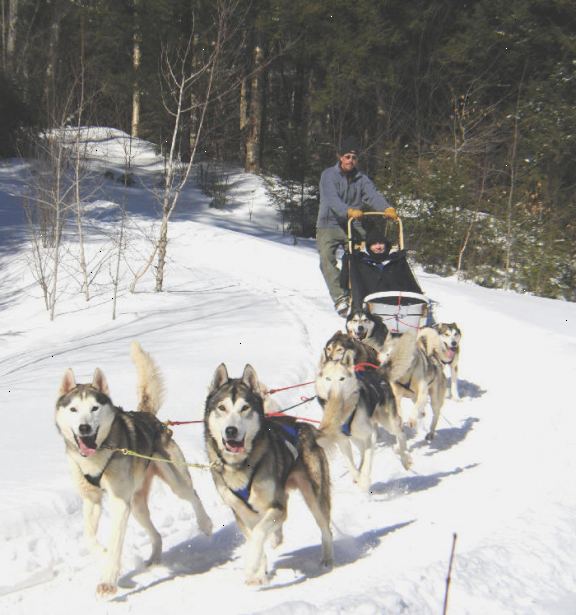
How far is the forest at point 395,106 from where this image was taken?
1291 cm

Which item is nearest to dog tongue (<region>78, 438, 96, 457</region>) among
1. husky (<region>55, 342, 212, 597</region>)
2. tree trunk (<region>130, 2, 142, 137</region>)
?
husky (<region>55, 342, 212, 597</region>)

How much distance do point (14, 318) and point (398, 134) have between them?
37.2 ft

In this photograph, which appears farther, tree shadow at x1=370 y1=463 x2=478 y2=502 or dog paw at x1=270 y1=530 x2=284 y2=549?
tree shadow at x1=370 y1=463 x2=478 y2=502

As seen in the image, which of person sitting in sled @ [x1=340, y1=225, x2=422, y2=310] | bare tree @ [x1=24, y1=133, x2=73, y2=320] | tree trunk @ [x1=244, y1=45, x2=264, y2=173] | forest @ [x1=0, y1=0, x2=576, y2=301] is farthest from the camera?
tree trunk @ [x1=244, y1=45, x2=264, y2=173]

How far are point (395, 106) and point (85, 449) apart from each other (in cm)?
1705

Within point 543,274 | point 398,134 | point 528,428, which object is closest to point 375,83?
point 398,134

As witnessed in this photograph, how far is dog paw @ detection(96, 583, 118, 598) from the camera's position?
10.4 ft

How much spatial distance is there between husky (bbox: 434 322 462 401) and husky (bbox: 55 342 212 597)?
12.0 feet

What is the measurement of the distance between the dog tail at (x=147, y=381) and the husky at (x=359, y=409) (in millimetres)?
1039

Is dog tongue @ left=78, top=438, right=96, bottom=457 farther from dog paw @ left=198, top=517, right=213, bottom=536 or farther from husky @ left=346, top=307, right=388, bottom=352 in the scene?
husky @ left=346, top=307, right=388, bottom=352

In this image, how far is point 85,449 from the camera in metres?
3.33

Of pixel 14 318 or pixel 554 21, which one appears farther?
pixel 554 21

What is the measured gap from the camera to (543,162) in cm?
1543

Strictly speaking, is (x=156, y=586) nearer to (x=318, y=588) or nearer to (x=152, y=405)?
(x=318, y=588)
